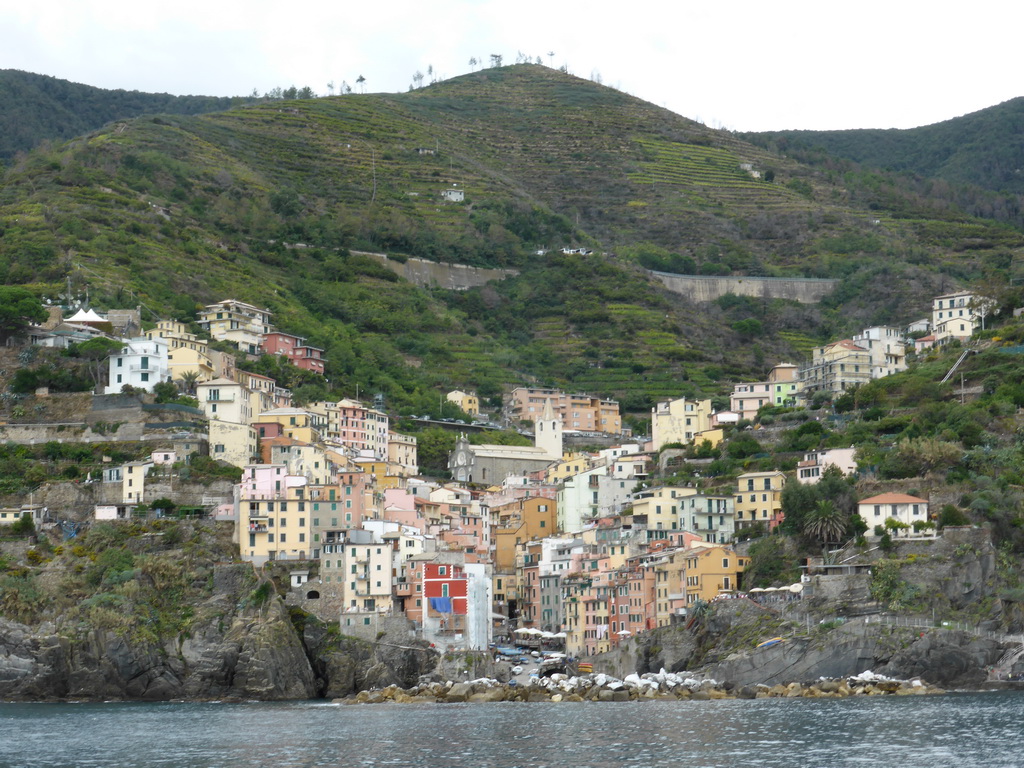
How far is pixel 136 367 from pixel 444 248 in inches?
2617

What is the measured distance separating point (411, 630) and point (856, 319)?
80.1 meters

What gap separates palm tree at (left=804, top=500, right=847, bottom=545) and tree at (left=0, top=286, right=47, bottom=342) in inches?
2007

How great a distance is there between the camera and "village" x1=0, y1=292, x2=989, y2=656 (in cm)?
8450

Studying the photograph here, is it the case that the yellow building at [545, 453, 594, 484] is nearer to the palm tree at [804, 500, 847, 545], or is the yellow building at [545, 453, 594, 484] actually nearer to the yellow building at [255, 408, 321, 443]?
the yellow building at [255, 408, 321, 443]

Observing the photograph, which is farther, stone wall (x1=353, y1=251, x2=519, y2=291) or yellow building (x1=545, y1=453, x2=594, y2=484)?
stone wall (x1=353, y1=251, x2=519, y2=291)

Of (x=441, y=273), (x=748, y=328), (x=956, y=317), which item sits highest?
(x=441, y=273)

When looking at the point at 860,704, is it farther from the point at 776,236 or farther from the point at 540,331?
the point at 776,236

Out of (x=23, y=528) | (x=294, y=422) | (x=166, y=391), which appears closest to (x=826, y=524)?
(x=294, y=422)

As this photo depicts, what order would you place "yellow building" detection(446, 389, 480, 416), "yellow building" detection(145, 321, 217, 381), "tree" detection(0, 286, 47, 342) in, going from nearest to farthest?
"yellow building" detection(145, 321, 217, 381) → "tree" detection(0, 286, 47, 342) → "yellow building" detection(446, 389, 480, 416)

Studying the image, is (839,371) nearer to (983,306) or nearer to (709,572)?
(983,306)

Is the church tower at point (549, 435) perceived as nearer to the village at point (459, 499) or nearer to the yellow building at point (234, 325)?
the village at point (459, 499)

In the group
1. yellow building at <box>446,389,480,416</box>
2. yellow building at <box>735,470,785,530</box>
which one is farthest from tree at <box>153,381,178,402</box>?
yellow building at <box>735,470,785,530</box>

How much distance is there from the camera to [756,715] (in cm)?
6594

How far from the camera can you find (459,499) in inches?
4090
